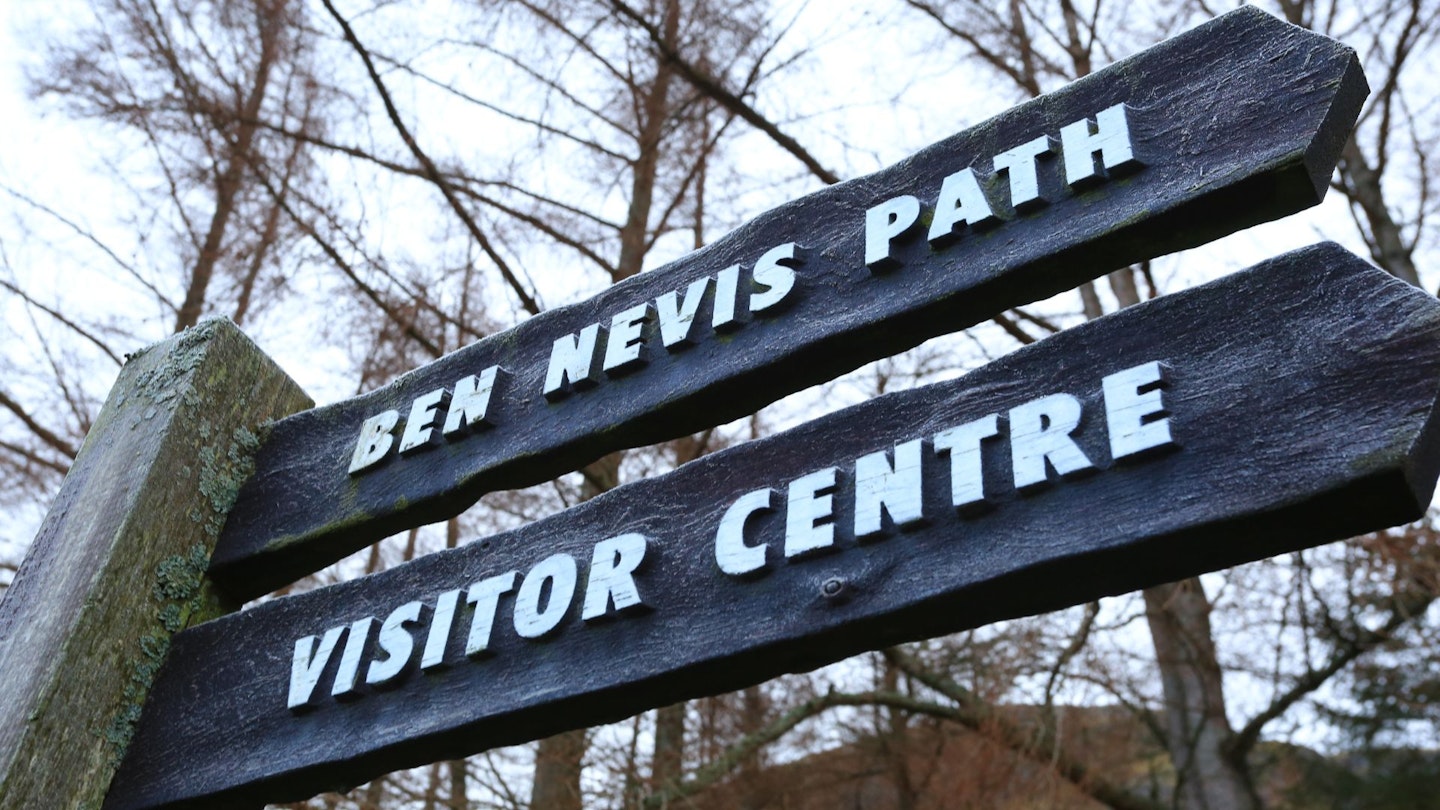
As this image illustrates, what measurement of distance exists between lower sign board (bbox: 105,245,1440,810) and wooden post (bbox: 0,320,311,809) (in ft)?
0.29

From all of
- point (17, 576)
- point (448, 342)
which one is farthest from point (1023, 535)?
point (448, 342)

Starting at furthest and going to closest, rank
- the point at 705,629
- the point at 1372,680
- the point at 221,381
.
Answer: the point at 1372,680 < the point at 221,381 < the point at 705,629

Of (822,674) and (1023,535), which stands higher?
(822,674)

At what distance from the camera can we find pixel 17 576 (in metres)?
1.91

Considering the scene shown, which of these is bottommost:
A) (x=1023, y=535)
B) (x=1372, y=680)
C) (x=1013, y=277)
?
(x=1023, y=535)

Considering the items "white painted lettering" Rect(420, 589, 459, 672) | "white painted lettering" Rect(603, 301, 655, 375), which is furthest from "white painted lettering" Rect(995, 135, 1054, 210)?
"white painted lettering" Rect(420, 589, 459, 672)

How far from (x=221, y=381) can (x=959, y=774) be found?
5008mm

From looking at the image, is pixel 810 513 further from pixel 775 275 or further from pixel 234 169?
pixel 234 169

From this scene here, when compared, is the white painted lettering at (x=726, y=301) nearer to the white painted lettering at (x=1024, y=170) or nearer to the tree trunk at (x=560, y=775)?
the white painted lettering at (x=1024, y=170)

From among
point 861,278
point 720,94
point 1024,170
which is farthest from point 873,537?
point 720,94

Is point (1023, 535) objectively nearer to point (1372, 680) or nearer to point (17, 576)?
point (17, 576)

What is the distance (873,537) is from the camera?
51.9 inches

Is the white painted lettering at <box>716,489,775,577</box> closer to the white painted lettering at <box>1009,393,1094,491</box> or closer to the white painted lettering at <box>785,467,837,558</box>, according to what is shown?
the white painted lettering at <box>785,467,837,558</box>

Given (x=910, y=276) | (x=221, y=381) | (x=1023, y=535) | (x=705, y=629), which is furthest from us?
(x=221, y=381)
